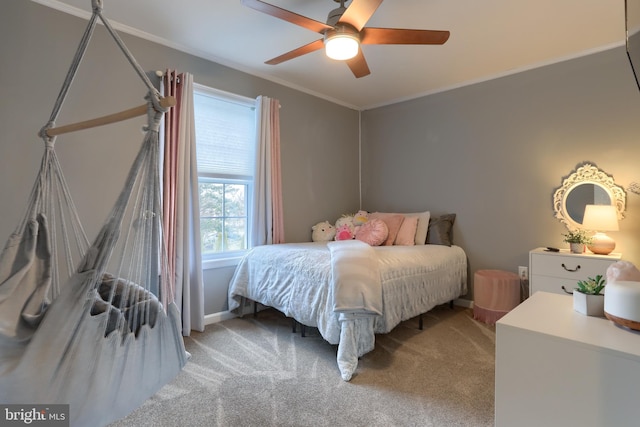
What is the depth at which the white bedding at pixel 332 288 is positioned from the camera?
2068 mm

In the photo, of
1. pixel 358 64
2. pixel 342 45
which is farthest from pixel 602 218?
pixel 342 45

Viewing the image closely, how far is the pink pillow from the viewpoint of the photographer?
337 centimetres

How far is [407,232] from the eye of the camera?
3408 mm

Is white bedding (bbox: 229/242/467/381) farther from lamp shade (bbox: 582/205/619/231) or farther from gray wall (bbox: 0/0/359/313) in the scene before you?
lamp shade (bbox: 582/205/619/231)

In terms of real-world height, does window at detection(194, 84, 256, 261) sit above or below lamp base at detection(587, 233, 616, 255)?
above

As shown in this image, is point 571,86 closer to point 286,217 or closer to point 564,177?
point 564,177

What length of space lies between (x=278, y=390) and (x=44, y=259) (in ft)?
4.40

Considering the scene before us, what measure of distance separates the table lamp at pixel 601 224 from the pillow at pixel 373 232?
1.67 meters

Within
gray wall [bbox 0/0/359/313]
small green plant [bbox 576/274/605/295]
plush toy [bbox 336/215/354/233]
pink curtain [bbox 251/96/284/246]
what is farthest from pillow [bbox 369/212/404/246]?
small green plant [bbox 576/274/605/295]

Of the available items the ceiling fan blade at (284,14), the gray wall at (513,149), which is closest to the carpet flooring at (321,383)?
the gray wall at (513,149)

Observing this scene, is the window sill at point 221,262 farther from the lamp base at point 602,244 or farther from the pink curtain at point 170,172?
the lamp base at point 602,244

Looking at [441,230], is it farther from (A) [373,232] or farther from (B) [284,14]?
(B) [284,14]

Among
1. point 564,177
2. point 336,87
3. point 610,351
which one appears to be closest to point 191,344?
point 610,351

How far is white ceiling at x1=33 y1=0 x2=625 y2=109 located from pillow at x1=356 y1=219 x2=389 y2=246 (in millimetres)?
1570
